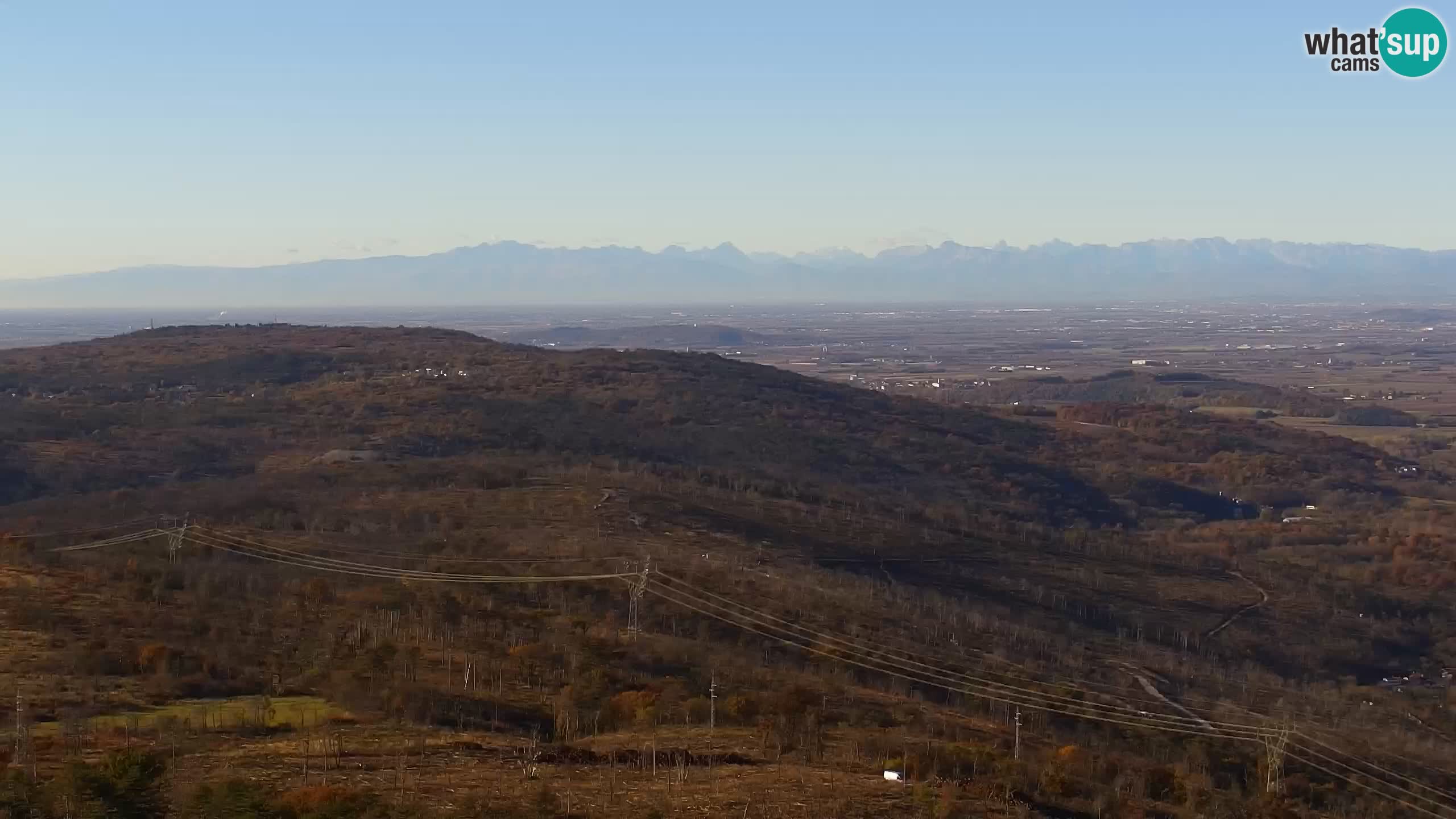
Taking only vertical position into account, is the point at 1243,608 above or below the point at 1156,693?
below

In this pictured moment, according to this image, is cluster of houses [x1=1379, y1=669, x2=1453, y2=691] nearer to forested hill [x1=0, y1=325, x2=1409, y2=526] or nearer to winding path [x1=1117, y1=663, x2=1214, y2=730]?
winding path [x1=1117, y1=663, x2=1214, y2=730]

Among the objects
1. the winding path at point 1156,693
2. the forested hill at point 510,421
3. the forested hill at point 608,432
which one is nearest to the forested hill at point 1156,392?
the forested hill at point 608,432

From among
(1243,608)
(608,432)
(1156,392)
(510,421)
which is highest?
(510,421)

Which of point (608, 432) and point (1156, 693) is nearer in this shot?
point (1156, 693)

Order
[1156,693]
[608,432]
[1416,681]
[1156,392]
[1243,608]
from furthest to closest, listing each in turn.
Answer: [1156,392]
[608,432]
[1243,608]
[1416,681]
[1156,693]

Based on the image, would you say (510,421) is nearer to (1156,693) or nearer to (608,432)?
(608,432)

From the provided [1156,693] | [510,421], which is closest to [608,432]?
[510,421]

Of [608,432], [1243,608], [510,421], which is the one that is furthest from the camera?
[510,421]

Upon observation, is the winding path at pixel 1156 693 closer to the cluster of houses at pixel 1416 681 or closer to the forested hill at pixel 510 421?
the cluster of houses at pixel 1416 681
